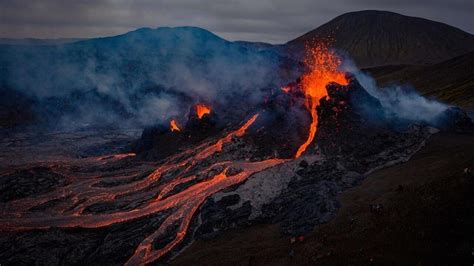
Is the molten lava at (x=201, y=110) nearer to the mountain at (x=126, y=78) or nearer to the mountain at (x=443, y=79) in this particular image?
the mountain at (x=126, y=78)

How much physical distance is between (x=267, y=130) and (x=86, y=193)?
20677 millimetres

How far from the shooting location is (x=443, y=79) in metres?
137

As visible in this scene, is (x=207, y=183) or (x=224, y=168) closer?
(x=207, y=183)

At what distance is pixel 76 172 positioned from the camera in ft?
168

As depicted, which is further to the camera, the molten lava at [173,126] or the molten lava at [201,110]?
the molten lava at [173,126]

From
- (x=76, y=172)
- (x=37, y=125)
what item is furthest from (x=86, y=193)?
(x=37, y=125)

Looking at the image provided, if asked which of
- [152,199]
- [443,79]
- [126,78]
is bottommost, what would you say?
[152,199]

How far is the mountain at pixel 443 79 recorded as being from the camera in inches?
4060

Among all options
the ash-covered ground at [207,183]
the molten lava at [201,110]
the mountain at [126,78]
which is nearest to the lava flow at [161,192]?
the ash-covered ground at [207,183]

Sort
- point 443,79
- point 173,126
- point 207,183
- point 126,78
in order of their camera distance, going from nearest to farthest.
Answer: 1. point 207,183
2. point 173,126
3. point 126,78
4. point 443,79

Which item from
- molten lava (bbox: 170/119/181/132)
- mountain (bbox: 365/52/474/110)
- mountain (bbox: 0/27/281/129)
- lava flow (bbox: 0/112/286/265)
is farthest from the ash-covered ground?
mountain (bbox: 365/52/474/110)

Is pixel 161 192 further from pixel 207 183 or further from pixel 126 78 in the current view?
pixel 126 78

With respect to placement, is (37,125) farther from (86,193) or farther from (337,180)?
(337,180)

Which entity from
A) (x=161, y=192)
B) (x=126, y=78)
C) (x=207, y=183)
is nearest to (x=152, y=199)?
(x=161, y=192)
